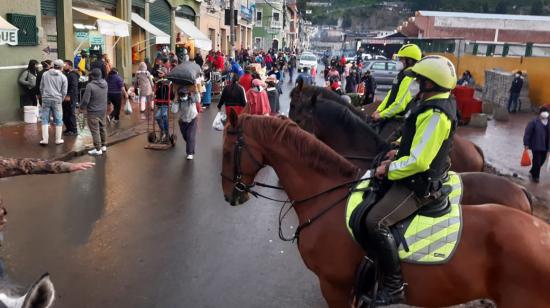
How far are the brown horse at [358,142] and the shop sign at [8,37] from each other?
8979mm

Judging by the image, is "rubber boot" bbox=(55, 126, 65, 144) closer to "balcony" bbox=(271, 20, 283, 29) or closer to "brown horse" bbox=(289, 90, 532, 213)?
"brown horse" bbox=(289, 90, 532, 213)

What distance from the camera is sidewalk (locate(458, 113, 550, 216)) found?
10.9 metres

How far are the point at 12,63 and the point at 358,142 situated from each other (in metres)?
12.2

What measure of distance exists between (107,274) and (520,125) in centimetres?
1773

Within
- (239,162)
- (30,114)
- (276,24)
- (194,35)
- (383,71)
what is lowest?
(30,114)

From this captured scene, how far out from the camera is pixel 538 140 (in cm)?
1121

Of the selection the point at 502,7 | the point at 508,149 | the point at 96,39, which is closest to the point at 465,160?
the point at 508,149

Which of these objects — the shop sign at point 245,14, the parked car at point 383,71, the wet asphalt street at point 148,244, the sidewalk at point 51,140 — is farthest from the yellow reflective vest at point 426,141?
the shop sign at point 245,14

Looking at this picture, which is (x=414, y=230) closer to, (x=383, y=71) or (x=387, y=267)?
(x=387, y=267)

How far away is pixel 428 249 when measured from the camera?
12.2 ft

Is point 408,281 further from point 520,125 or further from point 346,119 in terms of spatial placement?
point 520,125

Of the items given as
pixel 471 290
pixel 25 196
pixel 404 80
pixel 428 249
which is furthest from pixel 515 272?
pixel 25 196

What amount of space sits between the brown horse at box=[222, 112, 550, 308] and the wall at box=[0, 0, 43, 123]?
12.3 meters

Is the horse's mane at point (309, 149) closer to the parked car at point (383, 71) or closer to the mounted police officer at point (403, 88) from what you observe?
the mounted police officer at point (403, 88)
